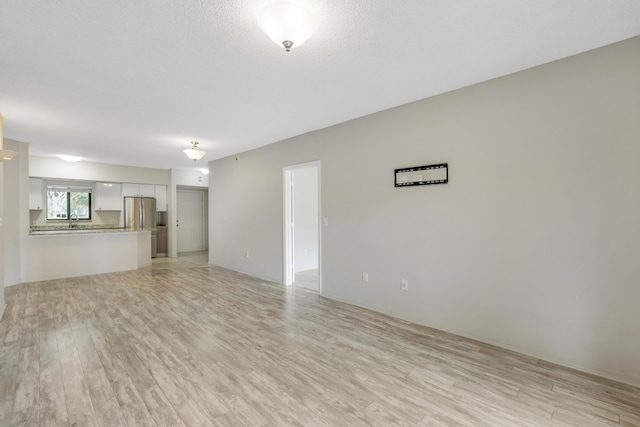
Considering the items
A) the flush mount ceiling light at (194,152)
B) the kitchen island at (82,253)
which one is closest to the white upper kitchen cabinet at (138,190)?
the kitchen island at (82,253)

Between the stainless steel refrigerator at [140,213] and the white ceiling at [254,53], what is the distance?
4010 millimetres

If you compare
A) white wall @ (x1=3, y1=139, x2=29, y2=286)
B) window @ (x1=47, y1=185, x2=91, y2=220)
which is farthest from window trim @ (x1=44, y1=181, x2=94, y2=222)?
white wall @ (x1=3, y1=139, x2=29, y2=286)

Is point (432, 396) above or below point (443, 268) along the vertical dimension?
below

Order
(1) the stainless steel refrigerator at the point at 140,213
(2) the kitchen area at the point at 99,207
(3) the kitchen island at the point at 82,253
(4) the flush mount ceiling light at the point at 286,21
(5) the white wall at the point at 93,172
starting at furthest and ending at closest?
(1) the stainless steel refrigerator at the point at 140,213 → (2) the kitchen area at the point at 99,207 → (5) the white wall at the point at 93,172 → (3) the kitchen island at the point at 82,253 → (4) the flush mount ceiling light at the point at 286,21

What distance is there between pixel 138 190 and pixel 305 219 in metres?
5.09

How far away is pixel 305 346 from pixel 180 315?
1854mm

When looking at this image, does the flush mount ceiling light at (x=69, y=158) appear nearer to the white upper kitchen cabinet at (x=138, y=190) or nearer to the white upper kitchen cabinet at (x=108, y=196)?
the white upper kitchen cabinet at (x=108, y=196)

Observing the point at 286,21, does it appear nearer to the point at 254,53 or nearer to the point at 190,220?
the point at 254,53

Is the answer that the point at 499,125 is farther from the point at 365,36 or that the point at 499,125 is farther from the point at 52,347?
the point at 52,347

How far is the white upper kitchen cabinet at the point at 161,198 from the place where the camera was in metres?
8.29

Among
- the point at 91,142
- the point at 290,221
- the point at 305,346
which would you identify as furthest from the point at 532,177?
the point at 91,142

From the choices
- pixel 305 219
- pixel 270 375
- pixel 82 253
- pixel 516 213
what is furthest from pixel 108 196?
pixel 516 213

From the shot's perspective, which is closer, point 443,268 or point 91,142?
point 443,268

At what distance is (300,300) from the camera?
14.1 feet
